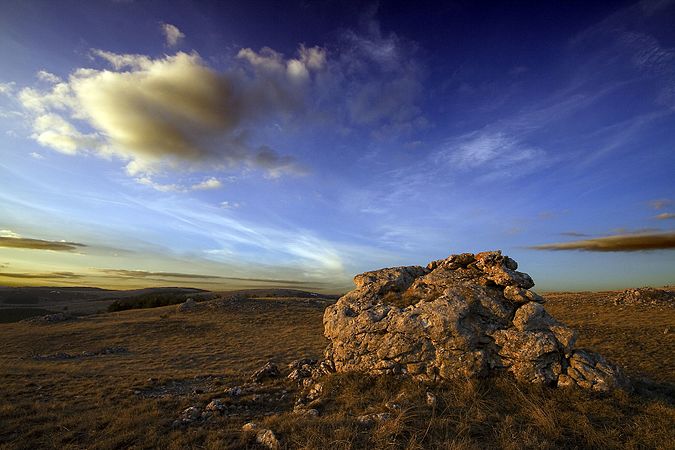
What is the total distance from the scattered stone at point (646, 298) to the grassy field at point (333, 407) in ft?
35.2

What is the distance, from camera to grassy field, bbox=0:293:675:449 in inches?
260

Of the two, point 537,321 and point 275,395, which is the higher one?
point 537,321

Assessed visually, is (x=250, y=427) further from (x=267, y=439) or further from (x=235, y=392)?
(x=235, y=392)

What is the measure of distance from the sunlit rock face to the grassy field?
1.59 ft

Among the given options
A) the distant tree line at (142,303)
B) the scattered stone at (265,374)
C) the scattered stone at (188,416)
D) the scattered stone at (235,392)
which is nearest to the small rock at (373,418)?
the scattered stone at (188,416)

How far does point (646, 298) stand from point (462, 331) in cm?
3089

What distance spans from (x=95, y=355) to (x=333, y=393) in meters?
19.8

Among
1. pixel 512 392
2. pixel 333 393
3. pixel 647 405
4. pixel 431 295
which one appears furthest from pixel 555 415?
pixel 333 393

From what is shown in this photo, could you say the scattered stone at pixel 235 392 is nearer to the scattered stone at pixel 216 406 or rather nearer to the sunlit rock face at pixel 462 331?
the scattered stone at pixel 216 406

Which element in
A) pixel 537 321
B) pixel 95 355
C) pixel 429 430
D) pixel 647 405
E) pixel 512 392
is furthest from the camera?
pixel 95 355

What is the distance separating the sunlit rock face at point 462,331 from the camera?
8.72m

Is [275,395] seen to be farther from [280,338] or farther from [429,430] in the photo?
[280,338]

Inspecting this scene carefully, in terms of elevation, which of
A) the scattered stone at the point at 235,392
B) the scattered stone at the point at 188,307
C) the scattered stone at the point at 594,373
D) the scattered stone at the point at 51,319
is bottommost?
the scattered stone at the point at 51,319

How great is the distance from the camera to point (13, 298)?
101m
